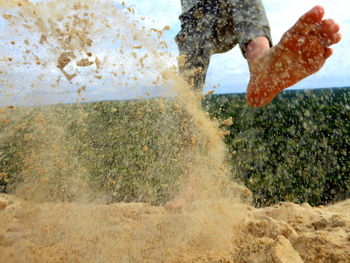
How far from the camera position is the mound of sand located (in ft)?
4.33

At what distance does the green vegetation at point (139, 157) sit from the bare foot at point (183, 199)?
0.51 ft

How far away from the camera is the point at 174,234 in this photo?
1.67 metres

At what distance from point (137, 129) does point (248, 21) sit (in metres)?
1.94

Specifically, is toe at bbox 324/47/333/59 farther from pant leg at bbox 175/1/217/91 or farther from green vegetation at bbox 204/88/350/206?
green vegetation at bbox 204/88/350/206

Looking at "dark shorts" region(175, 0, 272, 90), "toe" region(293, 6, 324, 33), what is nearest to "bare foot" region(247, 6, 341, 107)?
"toe" region(293, 6, 324, 33)

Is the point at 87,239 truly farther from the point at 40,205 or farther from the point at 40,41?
the point at 40,41

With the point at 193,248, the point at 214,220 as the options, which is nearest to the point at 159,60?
the point at 214,220

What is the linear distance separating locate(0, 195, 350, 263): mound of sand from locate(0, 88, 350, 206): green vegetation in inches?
10.2

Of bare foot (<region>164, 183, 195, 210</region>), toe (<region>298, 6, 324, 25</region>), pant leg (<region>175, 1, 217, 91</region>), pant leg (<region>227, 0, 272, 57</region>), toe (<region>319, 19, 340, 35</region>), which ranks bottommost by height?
bare foot (<region>164, 183, 195, 210</region>)

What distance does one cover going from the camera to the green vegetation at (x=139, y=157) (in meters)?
2.15

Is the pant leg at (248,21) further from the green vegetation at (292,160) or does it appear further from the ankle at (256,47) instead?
the green vegetation at (292,160)

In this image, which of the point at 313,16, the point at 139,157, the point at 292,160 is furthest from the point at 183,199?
the point at 292,160

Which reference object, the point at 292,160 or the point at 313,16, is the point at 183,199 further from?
the point at 292,160

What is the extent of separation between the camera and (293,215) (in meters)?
1.76
